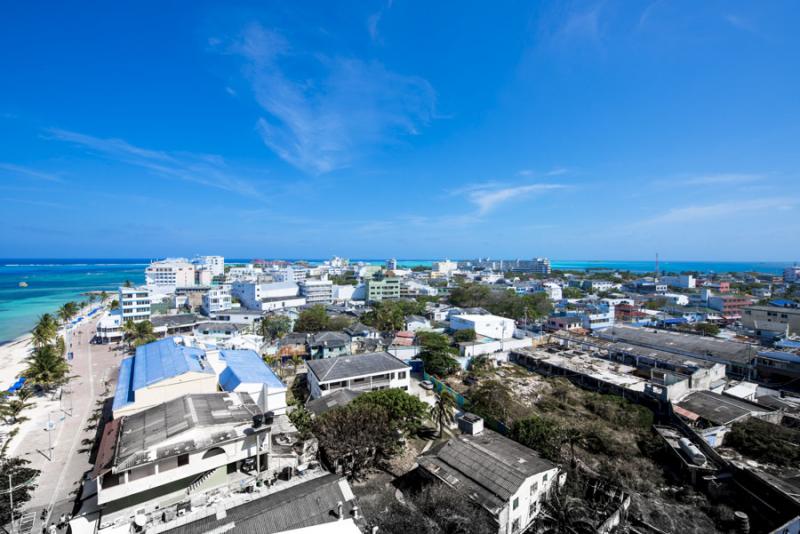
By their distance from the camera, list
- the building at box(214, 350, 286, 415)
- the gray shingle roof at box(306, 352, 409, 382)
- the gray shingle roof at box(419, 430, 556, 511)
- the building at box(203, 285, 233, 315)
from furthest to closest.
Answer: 1. the building at box(203, 285, 233, 315)
2. the gray shingle roof at box(306, 352, 409, 382)
3. the building at box(214, 350, 286, 415)
4. the gray shingle roof at box(419, 430, 556, 511)

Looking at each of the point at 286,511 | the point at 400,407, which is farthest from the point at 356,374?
the point at 286,511

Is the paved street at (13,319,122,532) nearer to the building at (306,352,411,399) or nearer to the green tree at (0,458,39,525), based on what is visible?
the green tree at (0,458,39,525)

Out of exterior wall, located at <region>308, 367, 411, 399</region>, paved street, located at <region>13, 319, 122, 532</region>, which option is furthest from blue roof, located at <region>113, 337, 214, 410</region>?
exterior wall, located at <region>308, 367, 411, 399</region>

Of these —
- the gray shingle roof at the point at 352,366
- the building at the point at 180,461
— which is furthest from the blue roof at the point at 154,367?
the gray shingle roof at the point at 352,366

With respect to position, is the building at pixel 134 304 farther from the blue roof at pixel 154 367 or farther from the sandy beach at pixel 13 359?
the blue roof at pixel 154 367

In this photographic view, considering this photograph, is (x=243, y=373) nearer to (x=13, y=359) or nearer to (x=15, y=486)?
(x=15, y=486)

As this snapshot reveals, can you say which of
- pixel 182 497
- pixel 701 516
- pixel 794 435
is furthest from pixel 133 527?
pixel 794 435
